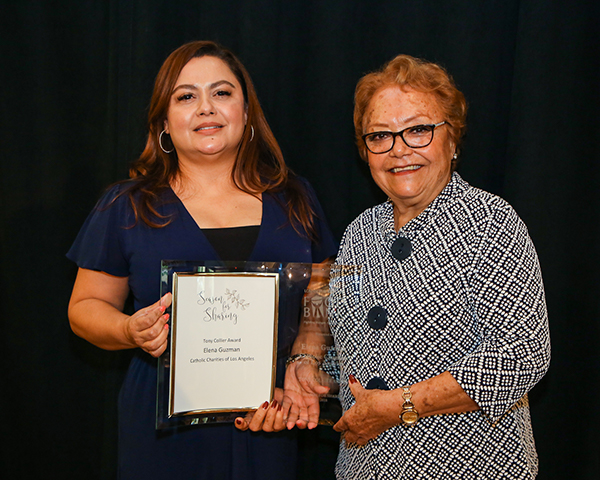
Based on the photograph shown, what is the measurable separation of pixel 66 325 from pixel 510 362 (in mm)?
1992

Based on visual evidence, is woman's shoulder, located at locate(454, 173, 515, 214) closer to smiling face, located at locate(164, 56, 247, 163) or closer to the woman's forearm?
smiling face, located at locate(164, 56, 247, 163)

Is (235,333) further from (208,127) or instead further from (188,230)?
(208,127)

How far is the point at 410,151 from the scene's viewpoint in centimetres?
134

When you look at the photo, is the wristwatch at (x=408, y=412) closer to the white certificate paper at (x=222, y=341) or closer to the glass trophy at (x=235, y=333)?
the glass trophy at (x=235, y=333)

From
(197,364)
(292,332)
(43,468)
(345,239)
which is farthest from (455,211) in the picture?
(43,468)

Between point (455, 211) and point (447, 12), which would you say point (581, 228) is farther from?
point (447, 12)

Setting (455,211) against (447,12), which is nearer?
(455,211)

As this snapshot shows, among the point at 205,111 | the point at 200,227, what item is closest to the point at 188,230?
the point at 200,227

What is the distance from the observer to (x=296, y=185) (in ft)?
5.74

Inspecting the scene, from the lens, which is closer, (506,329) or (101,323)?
(506,329)

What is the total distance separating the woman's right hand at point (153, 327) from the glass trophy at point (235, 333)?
0.07 ft

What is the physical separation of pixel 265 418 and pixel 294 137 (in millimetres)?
1153

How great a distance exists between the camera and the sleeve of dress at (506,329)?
1.16 meters

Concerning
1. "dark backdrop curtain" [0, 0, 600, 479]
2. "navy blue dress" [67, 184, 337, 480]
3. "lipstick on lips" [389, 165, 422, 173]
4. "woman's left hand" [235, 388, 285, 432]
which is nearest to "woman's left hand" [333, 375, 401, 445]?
"woman's left hand" [235, 388, 285, 432]
